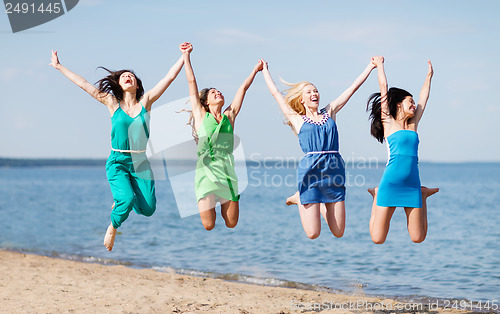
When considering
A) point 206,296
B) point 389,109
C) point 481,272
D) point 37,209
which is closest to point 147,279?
point 206,296

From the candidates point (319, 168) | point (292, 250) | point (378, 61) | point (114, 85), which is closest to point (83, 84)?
point (114, 85)

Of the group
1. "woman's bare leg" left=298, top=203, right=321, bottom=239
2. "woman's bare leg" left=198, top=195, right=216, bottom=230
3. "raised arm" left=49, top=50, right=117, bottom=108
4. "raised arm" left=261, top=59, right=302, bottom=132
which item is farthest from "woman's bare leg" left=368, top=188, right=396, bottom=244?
"raised arm" left=49, top=50, right=117, bottom=108

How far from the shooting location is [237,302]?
36.9ft

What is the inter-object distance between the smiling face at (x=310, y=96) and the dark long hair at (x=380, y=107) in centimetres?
68

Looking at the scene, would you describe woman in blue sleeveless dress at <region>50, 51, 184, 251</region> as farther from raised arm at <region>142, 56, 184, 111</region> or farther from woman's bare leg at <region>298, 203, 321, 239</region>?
woman's bare leg at <region>298, 203, 321, 239</region>

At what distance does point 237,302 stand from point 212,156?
4.72m

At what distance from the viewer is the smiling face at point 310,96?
737 centimetres

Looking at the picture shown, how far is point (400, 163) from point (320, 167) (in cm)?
97

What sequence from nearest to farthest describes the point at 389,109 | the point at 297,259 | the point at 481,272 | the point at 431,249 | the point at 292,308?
the point at 389,109 → the point at 292,308 → the point at 481,272 → the point at 297,259 → the point at 431,249

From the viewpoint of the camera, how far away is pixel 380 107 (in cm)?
723

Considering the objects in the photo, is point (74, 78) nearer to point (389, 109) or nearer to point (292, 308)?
point (389, 109)

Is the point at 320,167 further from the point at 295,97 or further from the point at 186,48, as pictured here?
the point at 186,48

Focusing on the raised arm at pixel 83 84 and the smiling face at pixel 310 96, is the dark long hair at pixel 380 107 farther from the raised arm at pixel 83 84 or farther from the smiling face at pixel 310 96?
the raised arm at pixel 83 84

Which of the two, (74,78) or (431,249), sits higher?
(74,78)
